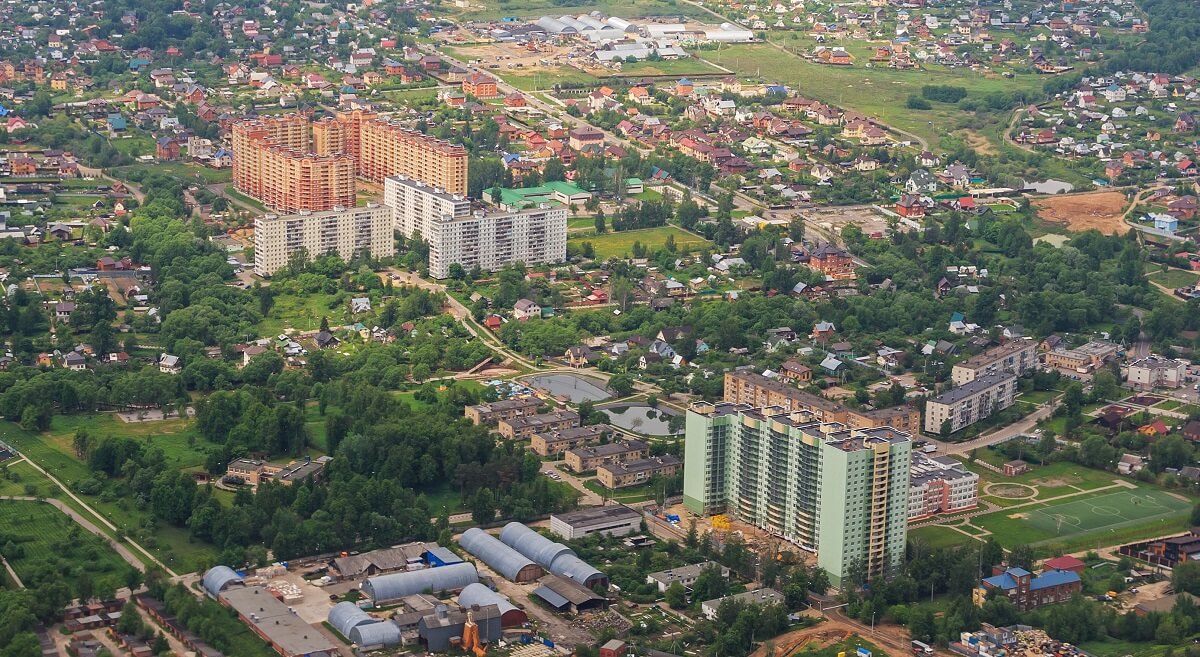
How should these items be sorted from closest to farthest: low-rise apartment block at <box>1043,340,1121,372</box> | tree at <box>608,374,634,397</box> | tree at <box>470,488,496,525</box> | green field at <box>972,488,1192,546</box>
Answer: tree at <box>470,488,496,525</box> → green field at <box>972,488,1192,546</box> → tree at <box>608,374,634,397</box> → low-rise apartment block at <box>1043,340,1121,372</box>

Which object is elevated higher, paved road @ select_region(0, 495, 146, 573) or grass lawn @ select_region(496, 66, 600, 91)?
paved road @ select_region(0, 495, 146, 573)

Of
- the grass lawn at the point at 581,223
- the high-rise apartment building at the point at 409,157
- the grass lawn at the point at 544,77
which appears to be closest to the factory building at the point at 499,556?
the grass lawn at the point at 581,223

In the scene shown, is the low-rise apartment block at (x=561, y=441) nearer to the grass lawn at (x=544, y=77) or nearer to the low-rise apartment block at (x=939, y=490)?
the low-rise apartment block at (x=939, y=490)

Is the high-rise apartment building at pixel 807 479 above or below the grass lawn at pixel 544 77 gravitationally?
above

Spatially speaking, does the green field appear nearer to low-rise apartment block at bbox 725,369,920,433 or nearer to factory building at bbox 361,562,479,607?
low-rise apartment block at bbox 725,369,920,433

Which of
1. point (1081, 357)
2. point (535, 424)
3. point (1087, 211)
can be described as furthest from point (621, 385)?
point (1087, 211)

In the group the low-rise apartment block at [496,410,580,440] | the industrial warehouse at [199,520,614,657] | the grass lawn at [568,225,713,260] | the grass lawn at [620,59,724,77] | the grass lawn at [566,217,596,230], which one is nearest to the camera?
the industrial warehouse at [199,520,614,657]

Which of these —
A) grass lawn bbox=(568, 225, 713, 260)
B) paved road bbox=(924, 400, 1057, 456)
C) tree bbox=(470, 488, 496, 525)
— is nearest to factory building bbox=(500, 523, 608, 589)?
tree bbox=(470, 488, 496, 525)

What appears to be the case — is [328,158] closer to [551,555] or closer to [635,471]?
[635,471]
